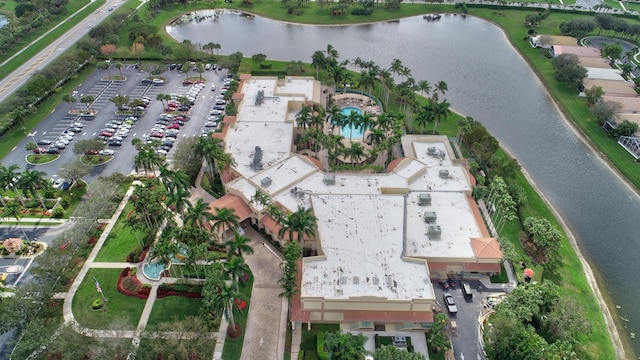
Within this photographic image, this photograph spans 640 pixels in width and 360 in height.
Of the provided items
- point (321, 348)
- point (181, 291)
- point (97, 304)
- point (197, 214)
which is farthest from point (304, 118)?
point (97, 304)

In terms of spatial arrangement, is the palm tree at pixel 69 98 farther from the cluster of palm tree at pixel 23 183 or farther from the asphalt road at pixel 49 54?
the cluster of palm tree at pixel 23 183

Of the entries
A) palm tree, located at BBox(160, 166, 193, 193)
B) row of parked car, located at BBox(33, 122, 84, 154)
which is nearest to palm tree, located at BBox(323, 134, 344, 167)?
palm tree, located at BBox(160, 166, 193, 193)

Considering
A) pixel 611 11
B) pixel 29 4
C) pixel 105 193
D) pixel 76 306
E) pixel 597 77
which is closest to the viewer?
pixel 76 306

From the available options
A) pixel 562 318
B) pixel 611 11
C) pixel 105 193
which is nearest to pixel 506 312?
pixel 562 318

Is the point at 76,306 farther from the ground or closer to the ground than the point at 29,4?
closer to the ground

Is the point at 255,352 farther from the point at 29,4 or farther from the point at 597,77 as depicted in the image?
the point at 29,4

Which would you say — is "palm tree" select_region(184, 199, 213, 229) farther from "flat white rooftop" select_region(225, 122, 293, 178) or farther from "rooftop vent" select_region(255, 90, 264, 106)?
"rooftop vent" select_region(255, 90, 264, 106)

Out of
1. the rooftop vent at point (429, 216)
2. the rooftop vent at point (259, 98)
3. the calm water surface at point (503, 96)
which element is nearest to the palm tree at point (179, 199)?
the rooftop vent at point (429, 216)
